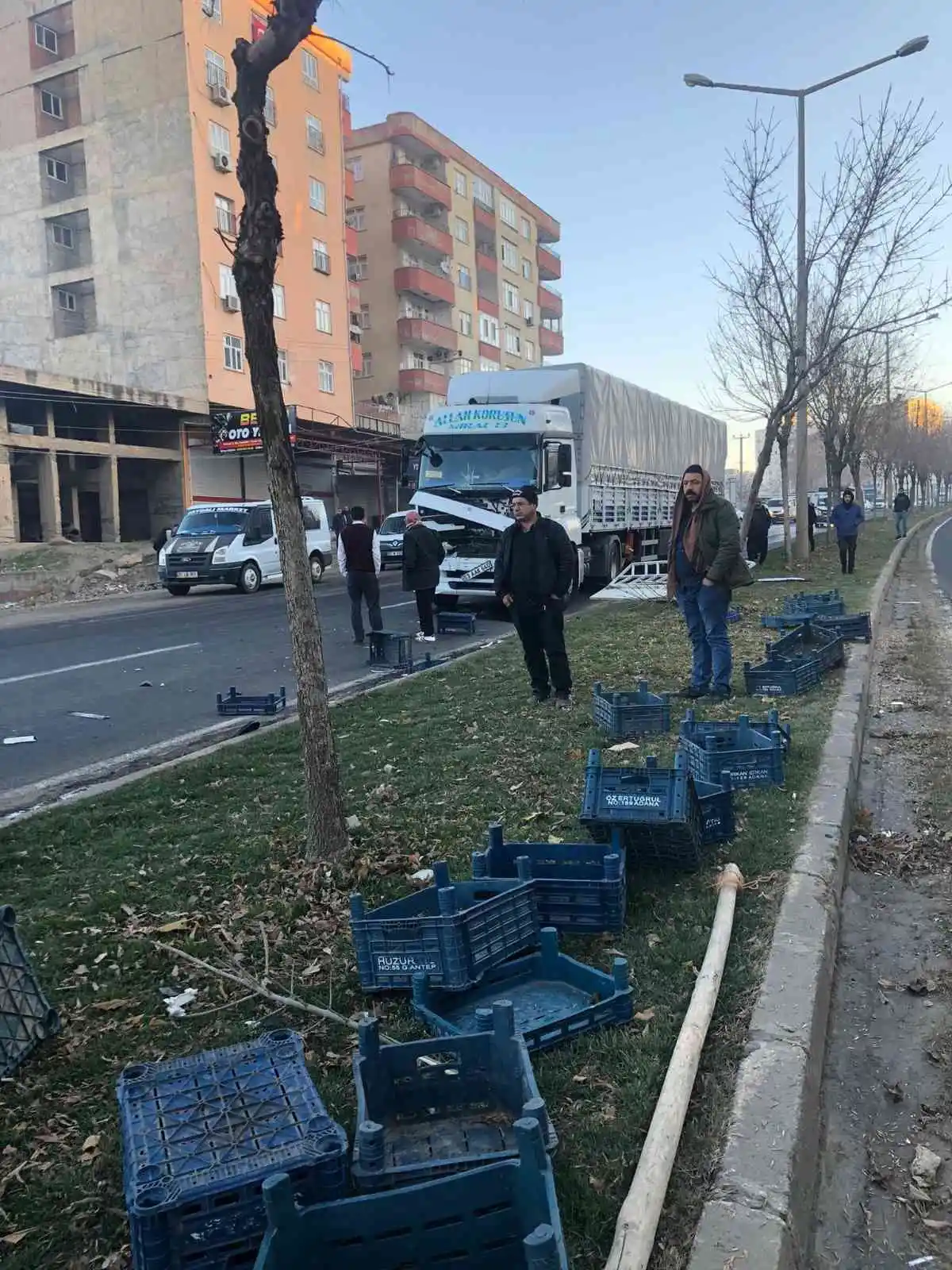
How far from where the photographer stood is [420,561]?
1317cm

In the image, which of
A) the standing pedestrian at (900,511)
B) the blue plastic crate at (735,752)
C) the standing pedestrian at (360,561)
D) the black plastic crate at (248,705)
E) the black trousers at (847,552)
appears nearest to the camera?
the blue plastic crate at (735,752)

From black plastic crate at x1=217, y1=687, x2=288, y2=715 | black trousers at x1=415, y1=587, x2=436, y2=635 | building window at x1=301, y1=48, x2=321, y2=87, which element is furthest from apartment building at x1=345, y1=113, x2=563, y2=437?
black plastic crate at x1=217, y1=687, x2=288, y2=715

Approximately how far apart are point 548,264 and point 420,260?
58.8 feet

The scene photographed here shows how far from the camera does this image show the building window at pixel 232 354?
35.3 m

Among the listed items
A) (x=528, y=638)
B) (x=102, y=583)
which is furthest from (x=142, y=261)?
(x=528, y=638)

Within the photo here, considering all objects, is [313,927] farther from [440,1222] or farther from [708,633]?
[708,633]

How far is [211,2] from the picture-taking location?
3456 cm

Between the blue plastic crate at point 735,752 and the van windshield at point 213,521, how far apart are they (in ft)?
64.0

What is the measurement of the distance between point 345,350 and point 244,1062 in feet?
138

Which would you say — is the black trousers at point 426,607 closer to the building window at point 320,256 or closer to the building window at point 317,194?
the building window at point 320,256

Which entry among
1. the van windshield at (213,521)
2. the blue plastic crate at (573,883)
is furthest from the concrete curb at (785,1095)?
the van windshield at (213,521)

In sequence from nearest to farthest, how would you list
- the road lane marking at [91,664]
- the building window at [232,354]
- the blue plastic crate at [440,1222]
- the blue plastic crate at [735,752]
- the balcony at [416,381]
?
1. the blue plastic crate at [440,1222]
2. the blue plastic crate at [735,752]
3. the road lane marking at [91,664]
4. the building window at [232,354]
5. the balcony at [416,381]

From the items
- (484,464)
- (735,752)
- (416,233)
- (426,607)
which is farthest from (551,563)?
(416,233)

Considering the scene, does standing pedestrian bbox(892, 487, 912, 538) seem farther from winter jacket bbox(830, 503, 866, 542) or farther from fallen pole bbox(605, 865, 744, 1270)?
fallen pole bbox(605, 865, 744, 1270)
